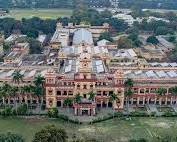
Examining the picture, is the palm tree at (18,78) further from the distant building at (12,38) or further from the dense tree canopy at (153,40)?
the dense tree canopy at (153,40)

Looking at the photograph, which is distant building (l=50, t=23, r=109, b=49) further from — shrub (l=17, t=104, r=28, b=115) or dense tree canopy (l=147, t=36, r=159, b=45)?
shrub (l=17, t=104, r=28, b=115)

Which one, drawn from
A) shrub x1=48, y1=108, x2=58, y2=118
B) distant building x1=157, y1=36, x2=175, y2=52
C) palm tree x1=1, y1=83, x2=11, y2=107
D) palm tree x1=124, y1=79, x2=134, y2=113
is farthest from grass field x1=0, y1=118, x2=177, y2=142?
distant building x1=157, y1=36, x2=175, y2=52

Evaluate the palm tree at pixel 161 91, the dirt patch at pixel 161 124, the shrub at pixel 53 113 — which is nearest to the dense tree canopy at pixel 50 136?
the shrub at pixel 53 113

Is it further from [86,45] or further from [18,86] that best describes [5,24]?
[18,86]

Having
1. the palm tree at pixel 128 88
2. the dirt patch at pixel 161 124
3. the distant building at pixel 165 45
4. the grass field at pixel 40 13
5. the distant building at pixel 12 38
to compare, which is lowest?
the dirt patch at pixel 161 124

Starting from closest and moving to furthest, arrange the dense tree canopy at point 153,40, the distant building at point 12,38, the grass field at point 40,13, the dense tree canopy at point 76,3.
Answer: the distant building at point 12,38 → the dense tree canopy at point 153,40 → the grass field at point 40,13 → the dense tree canopy at point 76,3

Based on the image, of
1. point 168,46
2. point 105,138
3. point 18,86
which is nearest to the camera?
point 105,138

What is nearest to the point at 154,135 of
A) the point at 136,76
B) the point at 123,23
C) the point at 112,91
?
the point at 112,91
